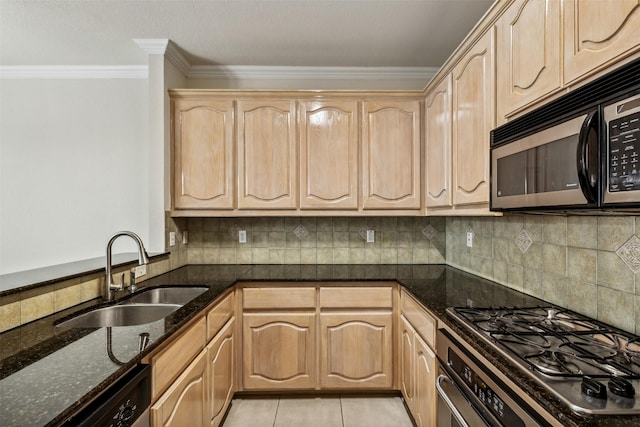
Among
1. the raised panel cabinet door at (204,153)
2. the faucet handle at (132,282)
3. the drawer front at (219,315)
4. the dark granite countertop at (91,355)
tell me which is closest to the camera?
the dark granite countertop at (91,355)

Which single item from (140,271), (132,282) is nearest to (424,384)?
(132,282)

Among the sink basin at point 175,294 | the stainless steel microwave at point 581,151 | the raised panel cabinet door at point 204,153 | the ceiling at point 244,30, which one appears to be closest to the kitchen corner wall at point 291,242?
the raised panel cabinet door at point 204,153

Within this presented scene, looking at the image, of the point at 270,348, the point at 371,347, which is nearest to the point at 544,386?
the point at 371,347

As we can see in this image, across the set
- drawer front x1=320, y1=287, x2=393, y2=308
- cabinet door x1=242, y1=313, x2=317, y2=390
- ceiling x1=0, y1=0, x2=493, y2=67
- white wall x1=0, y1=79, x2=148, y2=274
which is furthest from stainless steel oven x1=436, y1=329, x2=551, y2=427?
white wall x1=0, y1=79, x2=148, y2=274

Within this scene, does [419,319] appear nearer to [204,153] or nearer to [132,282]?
[132,282]

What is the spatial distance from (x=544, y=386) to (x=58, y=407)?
3.76ft

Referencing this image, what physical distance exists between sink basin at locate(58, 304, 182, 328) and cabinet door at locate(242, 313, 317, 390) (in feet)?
2.19

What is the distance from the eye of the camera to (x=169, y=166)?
2.61m

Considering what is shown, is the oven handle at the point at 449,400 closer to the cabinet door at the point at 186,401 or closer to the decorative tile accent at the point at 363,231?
the cabinet door at the point at 186,401

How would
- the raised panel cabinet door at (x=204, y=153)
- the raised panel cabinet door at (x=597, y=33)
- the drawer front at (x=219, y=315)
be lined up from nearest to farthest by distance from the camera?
1. the raised panel cabinet door at (x=597, y=33)
2. the drawer front at (x=219, y=315)
3. the raised panel cabinet door at (x=204, y=153)

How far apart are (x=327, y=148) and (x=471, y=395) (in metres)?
1.87

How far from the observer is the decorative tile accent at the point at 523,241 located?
6.04ft

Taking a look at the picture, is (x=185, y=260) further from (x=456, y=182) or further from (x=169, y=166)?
(x=456, y=182)

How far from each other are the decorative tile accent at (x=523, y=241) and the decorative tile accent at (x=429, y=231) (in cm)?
104
